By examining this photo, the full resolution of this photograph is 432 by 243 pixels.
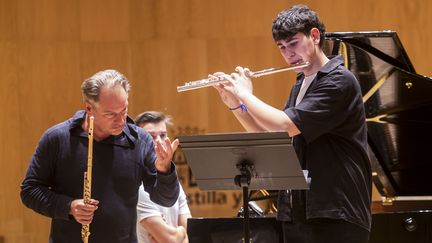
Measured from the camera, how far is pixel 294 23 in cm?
286

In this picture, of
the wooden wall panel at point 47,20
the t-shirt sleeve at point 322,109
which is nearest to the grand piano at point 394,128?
the t-shirt sleeve at point 322,109

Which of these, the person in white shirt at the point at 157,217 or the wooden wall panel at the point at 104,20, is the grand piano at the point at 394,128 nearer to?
the person in white shirt at the point at 157,217

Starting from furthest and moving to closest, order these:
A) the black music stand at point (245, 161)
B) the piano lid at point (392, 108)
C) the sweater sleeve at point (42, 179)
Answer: the piano lid at point (392, 108), the sweater sleeve at point (42, 179), the black music stand at point (245, 161)

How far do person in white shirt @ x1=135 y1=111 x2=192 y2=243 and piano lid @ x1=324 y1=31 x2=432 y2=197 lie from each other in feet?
3.31

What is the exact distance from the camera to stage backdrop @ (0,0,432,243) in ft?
19.9

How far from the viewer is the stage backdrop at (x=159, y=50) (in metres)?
6.07

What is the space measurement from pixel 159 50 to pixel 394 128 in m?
2.58

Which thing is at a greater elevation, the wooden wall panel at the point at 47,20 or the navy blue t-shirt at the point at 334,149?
the wooden wall panel at the point at 47,20

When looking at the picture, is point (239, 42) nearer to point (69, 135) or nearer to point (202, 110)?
point (202, 110)

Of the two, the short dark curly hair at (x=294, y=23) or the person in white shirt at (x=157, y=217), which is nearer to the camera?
→ the short dark curly hair at (x=294, y=23)

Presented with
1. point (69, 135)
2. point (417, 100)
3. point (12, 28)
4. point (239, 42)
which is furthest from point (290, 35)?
point (12, 28)

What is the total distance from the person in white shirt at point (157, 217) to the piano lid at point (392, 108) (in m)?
1.01

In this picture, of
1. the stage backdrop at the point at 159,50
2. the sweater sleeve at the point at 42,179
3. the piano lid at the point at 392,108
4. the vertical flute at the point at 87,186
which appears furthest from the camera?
the stage backdrop at the point at 159,50

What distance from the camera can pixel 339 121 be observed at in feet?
8.91
